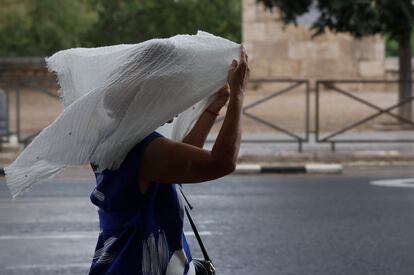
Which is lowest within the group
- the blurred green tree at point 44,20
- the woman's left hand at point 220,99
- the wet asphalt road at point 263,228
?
the wet asphalt road at point 263,228

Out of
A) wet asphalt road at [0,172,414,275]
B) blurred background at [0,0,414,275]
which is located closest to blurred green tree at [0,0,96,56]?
blurred background at [0,0,414,275]

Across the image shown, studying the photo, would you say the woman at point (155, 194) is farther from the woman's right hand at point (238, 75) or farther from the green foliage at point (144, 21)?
the green foliage at point (144, 21)

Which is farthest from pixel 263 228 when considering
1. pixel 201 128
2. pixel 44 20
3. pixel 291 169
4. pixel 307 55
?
pixel 307 55

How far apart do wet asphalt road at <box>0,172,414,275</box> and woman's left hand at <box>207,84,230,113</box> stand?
4178 millimetres

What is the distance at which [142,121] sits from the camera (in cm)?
292

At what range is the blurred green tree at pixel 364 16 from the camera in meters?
18.4

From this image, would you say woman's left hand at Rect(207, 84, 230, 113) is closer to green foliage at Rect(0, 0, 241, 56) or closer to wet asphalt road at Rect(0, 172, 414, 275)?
wet asphalt road at Rect(0, 172, 414, 275)

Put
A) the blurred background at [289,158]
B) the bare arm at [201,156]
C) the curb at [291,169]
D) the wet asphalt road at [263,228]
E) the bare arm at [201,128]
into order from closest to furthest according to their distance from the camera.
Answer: the bare arm at [201,156] → the bare arm at [201,128] → the wet asphalt road at [263,228] → the blurred background at [289,158] → the curb at [291,169]

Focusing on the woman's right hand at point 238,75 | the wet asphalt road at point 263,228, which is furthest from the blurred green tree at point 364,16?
the woman's right hand at point 238,75

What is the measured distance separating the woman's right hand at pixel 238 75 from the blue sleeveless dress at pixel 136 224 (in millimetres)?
259

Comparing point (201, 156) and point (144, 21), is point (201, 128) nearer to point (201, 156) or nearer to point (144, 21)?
point (201, 156)

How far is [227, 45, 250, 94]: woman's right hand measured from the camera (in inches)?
115

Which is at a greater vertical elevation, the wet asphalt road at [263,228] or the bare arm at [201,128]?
the bare arm at [201,128]

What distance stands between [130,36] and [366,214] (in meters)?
30.4
